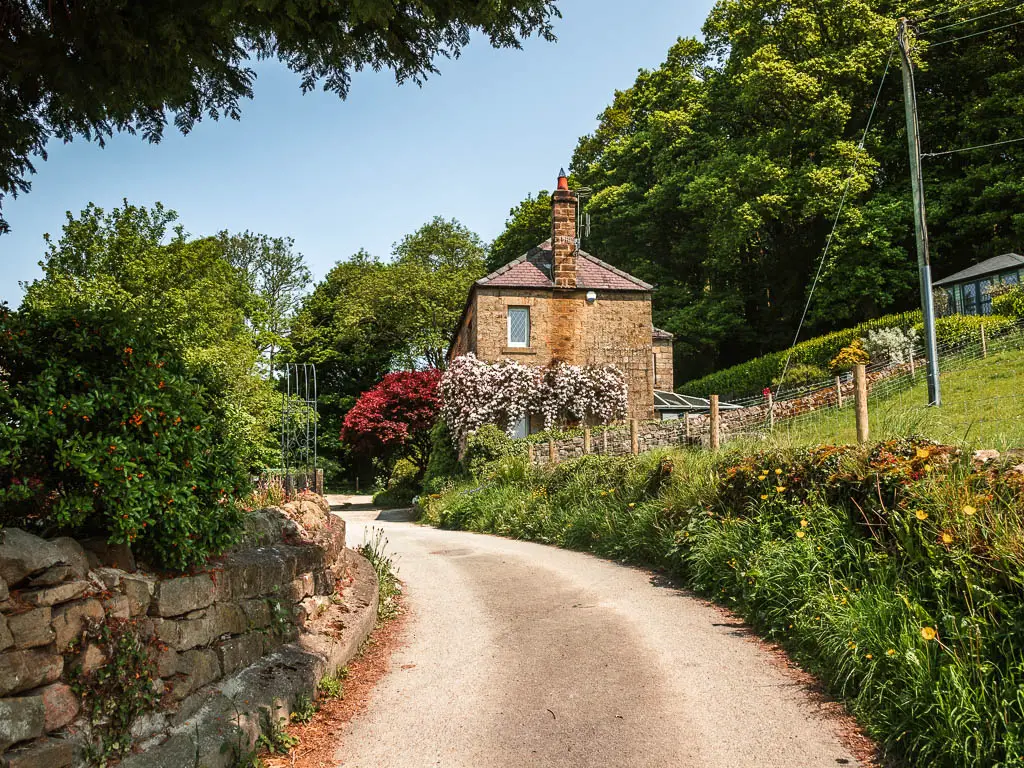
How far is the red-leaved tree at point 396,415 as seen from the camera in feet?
105

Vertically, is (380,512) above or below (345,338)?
below

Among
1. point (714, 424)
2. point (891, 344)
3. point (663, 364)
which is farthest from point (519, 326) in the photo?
point (714, 424)

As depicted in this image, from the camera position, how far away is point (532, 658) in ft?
21.7

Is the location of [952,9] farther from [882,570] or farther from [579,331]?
[882,570]

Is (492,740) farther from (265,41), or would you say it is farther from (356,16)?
(265,41)

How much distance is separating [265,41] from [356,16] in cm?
133

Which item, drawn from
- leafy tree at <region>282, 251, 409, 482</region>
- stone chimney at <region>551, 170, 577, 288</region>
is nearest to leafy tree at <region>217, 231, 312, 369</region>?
leafy tree at <region>282, 251, 409, 482</region>

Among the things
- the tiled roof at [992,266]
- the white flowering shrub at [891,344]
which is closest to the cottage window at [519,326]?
the white flowering shrub at [891,344]

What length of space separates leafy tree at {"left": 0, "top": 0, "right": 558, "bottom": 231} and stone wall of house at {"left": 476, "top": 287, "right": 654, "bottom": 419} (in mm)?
20417

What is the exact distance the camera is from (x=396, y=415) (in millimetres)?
32719

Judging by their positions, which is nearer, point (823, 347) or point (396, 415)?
point (823, 347)

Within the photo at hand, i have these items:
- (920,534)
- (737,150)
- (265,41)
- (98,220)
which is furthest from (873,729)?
(737,150)

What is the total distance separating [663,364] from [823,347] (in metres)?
8.29

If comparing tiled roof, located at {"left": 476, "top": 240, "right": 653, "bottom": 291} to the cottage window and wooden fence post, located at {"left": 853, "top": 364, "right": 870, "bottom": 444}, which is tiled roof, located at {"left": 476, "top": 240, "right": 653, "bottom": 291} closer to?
the cottage window
